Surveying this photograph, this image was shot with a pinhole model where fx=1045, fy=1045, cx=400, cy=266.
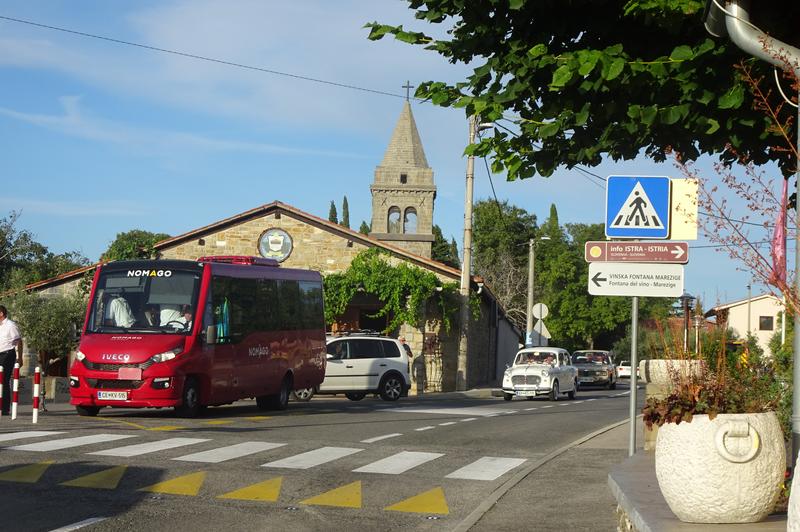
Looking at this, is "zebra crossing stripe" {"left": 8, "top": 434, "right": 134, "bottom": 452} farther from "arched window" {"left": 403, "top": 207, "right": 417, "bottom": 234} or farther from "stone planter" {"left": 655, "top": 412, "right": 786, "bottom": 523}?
"arched window" {"left": 403, "top": 207, "right": 417, "bottom": 234}

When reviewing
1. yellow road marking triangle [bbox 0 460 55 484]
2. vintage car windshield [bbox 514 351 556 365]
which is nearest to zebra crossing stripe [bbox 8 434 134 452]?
yellow road marking triangle [bbox 0 460 55 484]

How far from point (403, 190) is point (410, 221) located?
6.63 ft

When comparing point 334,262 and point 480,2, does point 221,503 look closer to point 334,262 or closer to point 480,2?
point 480,2

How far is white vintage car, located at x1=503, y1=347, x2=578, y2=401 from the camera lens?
30.9m

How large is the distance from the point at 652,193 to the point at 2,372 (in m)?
10.5

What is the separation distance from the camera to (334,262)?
132ft

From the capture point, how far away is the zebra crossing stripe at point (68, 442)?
1187cm

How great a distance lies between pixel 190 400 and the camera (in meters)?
18.2

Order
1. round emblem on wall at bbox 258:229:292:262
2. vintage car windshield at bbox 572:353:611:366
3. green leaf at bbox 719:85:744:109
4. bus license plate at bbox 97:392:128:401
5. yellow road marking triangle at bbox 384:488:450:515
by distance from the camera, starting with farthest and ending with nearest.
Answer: vintage car windshield at bbox 572:353:611:366 < round emblem on wall at bbox 258:229:292:262 < bus license plate at bbox 97:392:128:401 < yellow road marking triangle at bbox 384:488:450:515 < green leaf at bbox 719:85:744:109

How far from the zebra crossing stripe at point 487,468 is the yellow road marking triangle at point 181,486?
277 cm

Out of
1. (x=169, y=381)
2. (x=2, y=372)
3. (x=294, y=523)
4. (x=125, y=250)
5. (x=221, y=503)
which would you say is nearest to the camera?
(x=294, y=523)

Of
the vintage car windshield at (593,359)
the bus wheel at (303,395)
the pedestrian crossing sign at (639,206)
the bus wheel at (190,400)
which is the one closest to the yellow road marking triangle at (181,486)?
the pedestrian crossing sign at (639,206)

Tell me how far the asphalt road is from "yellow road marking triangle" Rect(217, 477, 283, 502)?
2cm

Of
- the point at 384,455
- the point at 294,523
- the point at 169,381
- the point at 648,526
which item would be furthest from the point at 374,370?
the point at 648,526
